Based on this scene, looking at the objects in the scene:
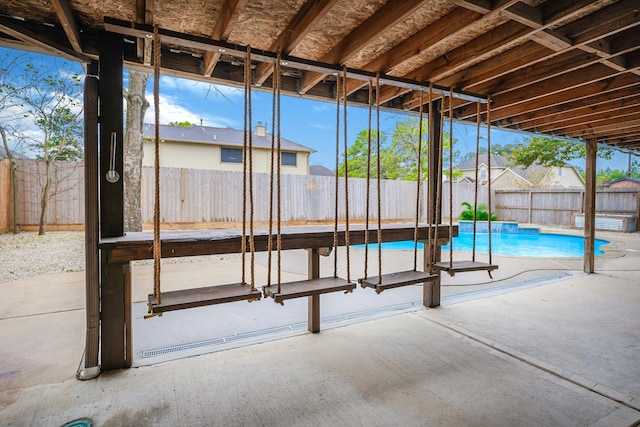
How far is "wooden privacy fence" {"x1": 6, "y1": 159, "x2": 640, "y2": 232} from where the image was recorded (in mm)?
7555

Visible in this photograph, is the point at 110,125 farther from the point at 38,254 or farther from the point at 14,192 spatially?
the point at 14,192

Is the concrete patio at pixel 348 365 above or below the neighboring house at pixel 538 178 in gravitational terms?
below

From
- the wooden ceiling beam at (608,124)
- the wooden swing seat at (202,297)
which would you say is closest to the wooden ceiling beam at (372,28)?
the wooden swing seat at (202,297)

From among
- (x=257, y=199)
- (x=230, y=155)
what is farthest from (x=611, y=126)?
(x=230, y=155)

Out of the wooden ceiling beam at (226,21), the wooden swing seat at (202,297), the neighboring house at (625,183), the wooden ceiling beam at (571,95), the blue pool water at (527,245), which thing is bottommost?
the blue pool water at (527,245)

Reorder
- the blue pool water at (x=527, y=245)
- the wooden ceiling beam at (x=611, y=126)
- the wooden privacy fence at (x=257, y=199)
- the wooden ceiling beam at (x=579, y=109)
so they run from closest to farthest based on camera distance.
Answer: the wooden ceiling beam at (x=579, y=109) < the wooden ceiling beam at (x=611, y=126) < the wooden privacy fence at (x=257, y=199) < the blue pool water at (x=527, y=245)

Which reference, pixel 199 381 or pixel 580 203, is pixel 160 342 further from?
pixel 580 203

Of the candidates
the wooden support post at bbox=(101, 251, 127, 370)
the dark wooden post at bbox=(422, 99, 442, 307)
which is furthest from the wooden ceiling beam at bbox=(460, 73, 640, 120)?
the wooden support post at bbox=(101, 251, 127, 370)

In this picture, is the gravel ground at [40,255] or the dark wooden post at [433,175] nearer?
the dark wooden post at [433,175]

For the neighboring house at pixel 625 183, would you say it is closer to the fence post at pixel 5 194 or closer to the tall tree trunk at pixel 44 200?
the tall tree trunk at pixel 44 200

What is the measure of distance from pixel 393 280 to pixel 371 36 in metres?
1.53

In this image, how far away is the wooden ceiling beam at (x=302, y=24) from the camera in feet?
5.34

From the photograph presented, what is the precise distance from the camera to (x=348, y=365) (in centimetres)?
216

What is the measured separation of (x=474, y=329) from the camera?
2773 mm
